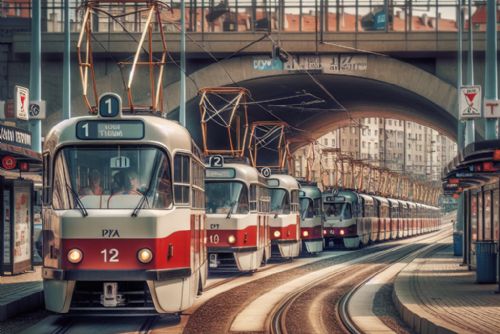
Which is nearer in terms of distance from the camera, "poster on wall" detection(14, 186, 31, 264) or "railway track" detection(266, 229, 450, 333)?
"railway track" detection(266, 229, 450, 333)

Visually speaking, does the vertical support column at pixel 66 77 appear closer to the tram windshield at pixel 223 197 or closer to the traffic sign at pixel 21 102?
the traffic sign at pixel 21 102

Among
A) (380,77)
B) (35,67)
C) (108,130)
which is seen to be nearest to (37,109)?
(35,67)

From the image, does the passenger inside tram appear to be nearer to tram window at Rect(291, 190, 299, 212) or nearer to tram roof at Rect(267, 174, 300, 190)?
tram roof at Rect(267, 174, 300, 190)

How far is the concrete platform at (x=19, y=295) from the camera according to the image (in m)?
15.3

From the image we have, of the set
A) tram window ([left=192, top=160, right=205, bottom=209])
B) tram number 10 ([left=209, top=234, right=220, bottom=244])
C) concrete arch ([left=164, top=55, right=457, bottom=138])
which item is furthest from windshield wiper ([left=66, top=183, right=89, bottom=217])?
concrete arch ([left=164, top=55, right=457, bottom=138])

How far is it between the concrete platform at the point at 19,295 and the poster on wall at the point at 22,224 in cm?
88

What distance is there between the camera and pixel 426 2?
41688 mm

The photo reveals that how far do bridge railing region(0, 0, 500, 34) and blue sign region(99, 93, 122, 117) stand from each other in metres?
26.6

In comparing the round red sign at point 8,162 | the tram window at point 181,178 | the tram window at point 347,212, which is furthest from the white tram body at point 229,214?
the tram window at point 347,212

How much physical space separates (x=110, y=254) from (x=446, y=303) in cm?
558

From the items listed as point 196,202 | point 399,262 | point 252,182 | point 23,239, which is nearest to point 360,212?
point 399,262

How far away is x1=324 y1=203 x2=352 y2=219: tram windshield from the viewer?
47750 mm

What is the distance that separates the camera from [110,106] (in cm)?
1454

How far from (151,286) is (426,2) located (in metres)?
29.8
